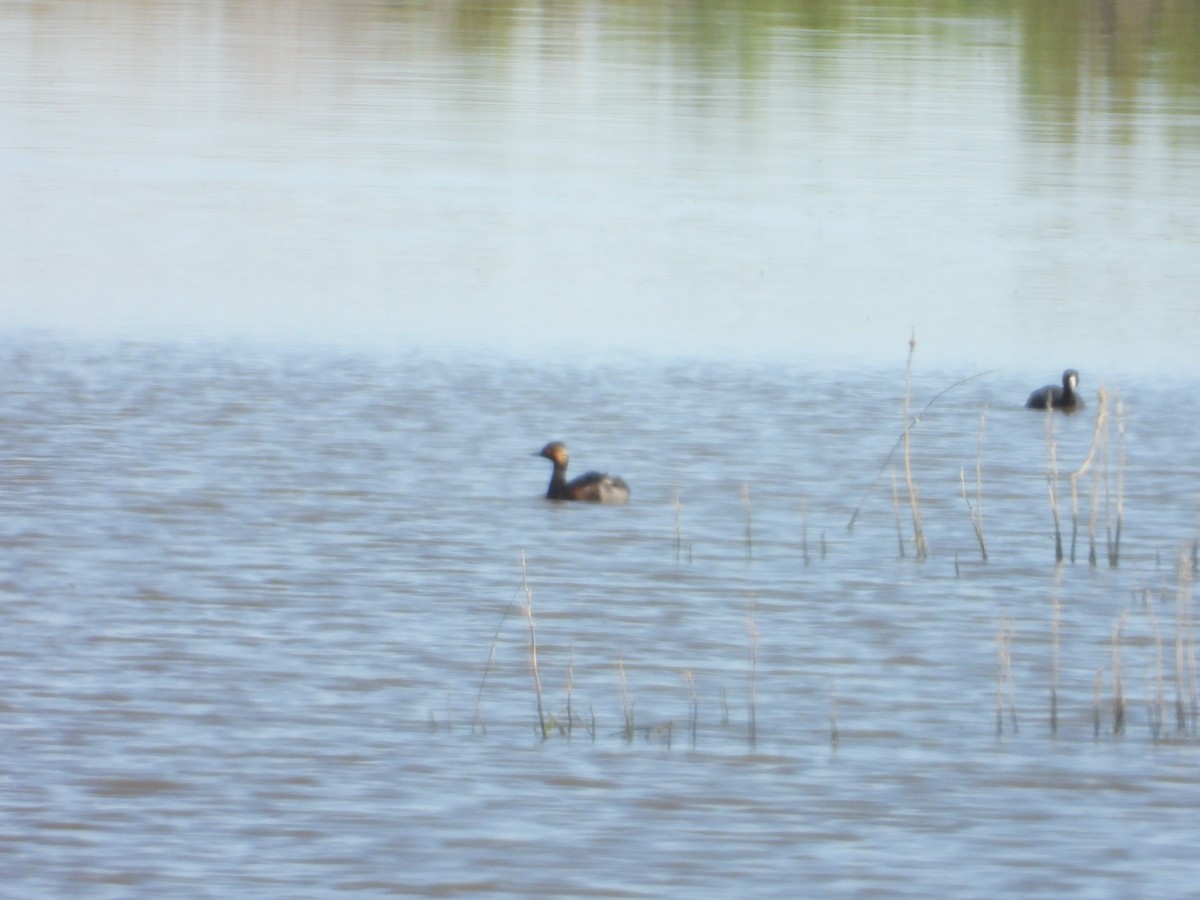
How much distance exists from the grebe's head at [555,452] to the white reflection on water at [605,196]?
3.91 meters

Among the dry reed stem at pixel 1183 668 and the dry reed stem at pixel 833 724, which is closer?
the dry reed stem at pixel 833 724

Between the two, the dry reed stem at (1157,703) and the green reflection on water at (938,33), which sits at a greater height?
the green reflection on water at (938,33)

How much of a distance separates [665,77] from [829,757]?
101 ft

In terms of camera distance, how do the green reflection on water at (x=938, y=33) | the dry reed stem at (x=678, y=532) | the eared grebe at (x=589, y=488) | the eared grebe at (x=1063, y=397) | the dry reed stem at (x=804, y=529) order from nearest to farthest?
the dry reed stem at (x=678, y=532), the dry reed stem at (x=804, y=529), the eared grebe at (x=589, y=488), the eared grebe at (x=1063, y=397), the green reflection on water at (x=938, y=33)

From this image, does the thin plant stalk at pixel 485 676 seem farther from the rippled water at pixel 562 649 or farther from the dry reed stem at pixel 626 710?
the dry reed stem at pixel 626 710

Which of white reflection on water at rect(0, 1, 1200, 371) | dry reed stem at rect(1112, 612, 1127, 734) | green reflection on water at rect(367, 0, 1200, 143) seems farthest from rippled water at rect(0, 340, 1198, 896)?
green reflection on water at rect(367, 0, 1200, 143)

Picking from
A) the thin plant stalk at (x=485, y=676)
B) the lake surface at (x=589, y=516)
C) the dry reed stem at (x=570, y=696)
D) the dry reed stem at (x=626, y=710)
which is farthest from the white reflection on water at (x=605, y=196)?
the dry reed stem at (x=626, y=710)

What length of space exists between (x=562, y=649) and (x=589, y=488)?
8.84ft

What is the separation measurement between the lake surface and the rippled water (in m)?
0.03

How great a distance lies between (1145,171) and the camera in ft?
92.0

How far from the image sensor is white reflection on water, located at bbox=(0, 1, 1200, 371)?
18.3 meters

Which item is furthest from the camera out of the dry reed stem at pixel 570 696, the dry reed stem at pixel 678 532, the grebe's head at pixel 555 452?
the grebe's head at pixel 555 452

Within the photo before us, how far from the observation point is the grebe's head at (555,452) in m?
12.6

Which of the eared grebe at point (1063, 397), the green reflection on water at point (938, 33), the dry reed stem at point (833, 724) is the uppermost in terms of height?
the green reflection on water at point (938, 33)
